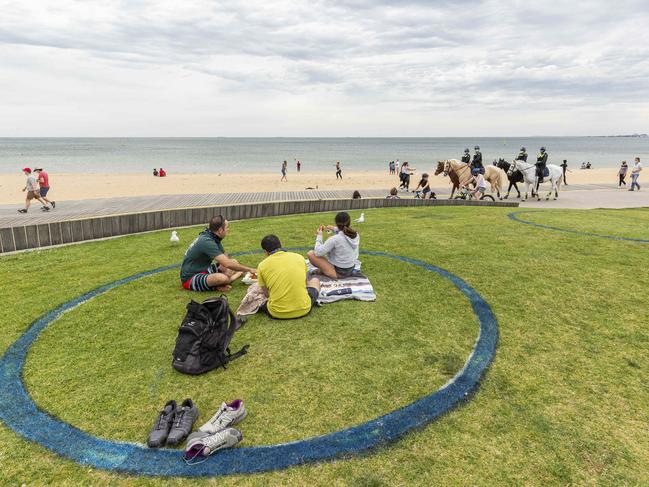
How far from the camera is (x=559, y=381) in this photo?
467 cm

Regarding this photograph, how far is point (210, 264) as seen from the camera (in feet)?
25.6

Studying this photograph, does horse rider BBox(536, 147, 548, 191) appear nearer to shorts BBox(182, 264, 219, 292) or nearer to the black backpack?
shorts BBox(182, 264, 219, 292)

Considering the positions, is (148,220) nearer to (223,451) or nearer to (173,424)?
(173,424)

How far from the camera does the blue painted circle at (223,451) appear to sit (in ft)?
11.8

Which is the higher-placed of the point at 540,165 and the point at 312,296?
the point at 540,165

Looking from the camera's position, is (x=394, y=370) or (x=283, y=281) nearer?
(x=394, y=370)

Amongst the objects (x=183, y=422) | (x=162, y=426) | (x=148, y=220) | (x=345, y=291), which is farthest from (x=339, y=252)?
(x=148, y=220)

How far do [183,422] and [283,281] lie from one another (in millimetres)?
2556

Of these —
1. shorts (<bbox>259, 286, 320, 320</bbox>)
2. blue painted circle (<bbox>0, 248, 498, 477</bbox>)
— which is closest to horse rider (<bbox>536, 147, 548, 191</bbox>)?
shorts (<bbox>259, 286, 320, 320</bbox>)

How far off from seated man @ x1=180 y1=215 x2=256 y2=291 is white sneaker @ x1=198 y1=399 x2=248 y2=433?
11.2 ft

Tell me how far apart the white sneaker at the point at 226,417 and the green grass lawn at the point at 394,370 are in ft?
0.42

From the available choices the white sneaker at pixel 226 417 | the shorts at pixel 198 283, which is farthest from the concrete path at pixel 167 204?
the white sneaker at pixel 226 417

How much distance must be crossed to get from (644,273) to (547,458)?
258 inches

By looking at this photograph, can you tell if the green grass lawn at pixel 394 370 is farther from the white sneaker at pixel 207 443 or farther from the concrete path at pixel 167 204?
the concrete path at pixel 167 204
